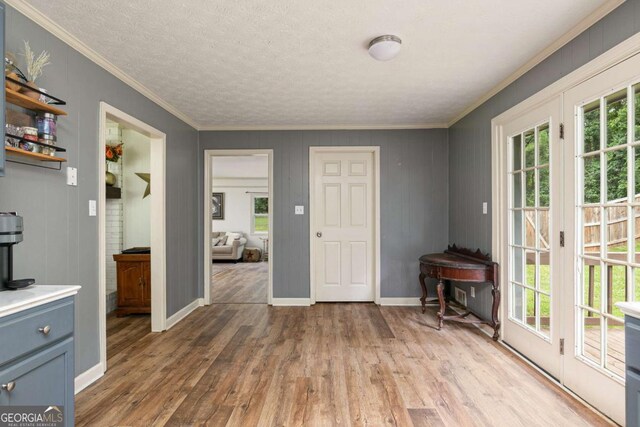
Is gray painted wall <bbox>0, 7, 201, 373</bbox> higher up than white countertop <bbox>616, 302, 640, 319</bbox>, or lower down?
higher up

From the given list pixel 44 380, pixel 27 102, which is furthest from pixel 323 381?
pixel 27 102

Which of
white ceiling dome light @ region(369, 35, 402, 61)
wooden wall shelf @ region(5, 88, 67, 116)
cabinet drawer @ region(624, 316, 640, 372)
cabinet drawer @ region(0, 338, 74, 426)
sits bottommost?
cabinet drawer @ region(0, 338, 74, 426)

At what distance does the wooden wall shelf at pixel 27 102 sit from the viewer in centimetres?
163

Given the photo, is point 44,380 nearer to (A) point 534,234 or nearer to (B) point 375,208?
(A) point 534,234

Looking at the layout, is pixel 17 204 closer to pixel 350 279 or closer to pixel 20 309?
pixel 20 309

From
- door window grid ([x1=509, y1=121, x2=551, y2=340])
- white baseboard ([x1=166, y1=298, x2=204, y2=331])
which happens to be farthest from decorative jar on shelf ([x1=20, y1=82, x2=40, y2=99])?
door window grid ([x1=509, y1=121, x2=551, y2=340])

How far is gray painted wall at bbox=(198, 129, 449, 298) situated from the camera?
171 inches

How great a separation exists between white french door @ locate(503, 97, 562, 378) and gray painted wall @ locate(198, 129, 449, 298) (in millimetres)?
1373

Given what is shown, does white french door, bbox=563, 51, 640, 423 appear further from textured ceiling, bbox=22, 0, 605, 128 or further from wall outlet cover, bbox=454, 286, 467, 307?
wall outlet cover, bbox=454, 286, 467, 307

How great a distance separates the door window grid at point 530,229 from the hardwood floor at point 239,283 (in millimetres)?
3102

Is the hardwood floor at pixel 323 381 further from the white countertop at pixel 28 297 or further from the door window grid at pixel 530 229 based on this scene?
the white countertop at pixel 28 297

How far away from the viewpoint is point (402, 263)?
436cm

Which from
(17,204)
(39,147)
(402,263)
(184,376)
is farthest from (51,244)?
(402,263)

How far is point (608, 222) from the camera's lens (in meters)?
1.90
